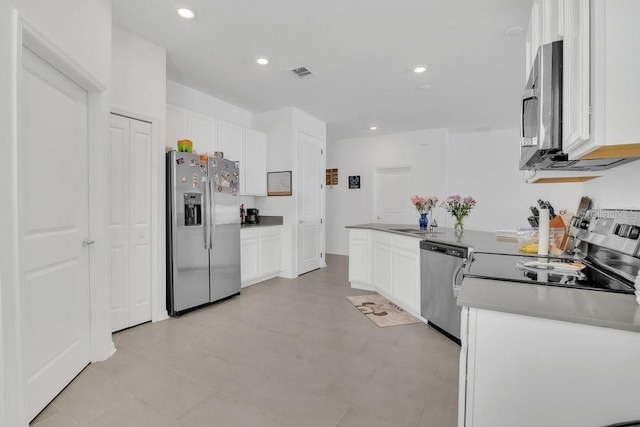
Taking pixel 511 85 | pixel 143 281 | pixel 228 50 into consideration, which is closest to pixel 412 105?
pixel 511 85

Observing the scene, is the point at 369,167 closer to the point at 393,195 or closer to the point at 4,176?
the point at 393,195

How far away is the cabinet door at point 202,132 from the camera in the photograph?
3791 millimetres

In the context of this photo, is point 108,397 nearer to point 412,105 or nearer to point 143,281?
point 143,281

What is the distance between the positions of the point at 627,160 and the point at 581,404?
4.12ft

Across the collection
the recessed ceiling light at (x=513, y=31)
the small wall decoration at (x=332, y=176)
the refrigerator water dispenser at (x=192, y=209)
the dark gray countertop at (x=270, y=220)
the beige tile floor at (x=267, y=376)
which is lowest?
the beige tile floor at (x=267, y=376)

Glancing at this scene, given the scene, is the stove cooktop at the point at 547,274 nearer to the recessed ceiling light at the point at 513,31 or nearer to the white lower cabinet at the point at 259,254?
the recessed ceiling light at the point at 513,31

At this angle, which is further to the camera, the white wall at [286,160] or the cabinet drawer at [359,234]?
the white wall at [286,160]

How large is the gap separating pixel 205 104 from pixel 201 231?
1932 mm

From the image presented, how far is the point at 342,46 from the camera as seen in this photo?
2.99 meters

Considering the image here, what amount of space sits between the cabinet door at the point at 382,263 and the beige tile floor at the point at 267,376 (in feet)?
2.04

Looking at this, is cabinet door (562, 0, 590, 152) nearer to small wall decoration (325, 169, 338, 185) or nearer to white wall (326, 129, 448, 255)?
white wall (326, 129, 448, 255)

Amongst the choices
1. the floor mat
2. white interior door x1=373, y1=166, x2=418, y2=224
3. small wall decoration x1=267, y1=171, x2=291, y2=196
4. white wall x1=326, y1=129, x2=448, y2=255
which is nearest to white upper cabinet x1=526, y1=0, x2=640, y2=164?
the floor mat

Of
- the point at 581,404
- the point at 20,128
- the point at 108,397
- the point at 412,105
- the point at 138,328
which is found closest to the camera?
the point at 581,404

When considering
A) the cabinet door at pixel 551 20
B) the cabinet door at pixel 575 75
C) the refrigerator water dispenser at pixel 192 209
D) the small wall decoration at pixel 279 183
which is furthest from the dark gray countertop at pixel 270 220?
the cabinet door at pixel 575 75
